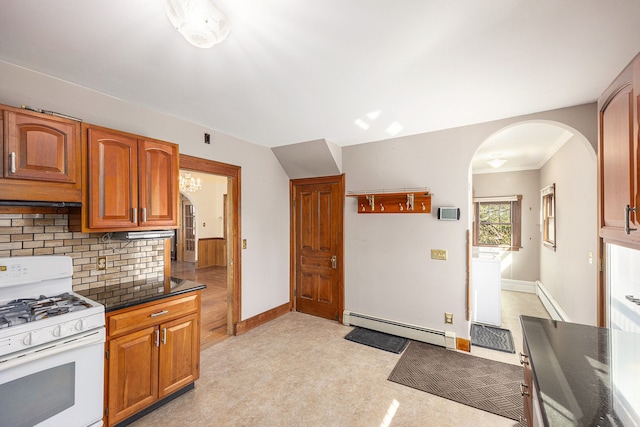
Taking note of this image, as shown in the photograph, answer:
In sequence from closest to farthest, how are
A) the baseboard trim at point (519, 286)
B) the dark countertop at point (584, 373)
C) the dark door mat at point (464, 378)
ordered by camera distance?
the dark countertop at point (584, 373), the dark door mat at point (464, 378), the baseboard trim at point (519, 286)

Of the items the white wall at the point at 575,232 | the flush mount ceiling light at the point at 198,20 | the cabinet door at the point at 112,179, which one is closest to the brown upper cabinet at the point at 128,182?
the cabinet door at the point at 112,179

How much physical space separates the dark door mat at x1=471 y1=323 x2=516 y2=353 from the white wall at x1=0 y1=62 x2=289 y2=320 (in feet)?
8.81

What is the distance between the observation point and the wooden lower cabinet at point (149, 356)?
71.1 inches

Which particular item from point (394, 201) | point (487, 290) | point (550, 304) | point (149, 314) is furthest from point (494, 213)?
point (149, 314)

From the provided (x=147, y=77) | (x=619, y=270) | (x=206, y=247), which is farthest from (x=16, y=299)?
(x=206, y=247)

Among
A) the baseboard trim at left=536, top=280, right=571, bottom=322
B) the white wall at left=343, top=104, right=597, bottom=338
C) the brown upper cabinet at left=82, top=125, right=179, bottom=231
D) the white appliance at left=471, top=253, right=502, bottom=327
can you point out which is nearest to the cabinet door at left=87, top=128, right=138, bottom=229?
the brown upper cabinet at left=82, top=125, right=179, bottom=231

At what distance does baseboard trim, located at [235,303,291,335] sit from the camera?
3.49 metres

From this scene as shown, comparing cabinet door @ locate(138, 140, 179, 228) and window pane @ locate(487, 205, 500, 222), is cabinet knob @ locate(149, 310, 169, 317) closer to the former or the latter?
cabinet door @ locate(138, 140, 179, 228)

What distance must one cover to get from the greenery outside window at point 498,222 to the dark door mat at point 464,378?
379 cm

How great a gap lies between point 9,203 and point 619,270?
4.32m

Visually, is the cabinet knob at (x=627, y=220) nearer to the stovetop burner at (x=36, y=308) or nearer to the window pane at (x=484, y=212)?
the stovetop burner at (x=36, y=308)

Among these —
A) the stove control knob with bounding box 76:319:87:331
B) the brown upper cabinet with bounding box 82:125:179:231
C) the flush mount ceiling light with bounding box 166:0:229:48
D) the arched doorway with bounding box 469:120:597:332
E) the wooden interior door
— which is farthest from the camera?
the wooden interior door

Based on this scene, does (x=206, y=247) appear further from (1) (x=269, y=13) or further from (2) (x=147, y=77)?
(1) (x=269, y=13)

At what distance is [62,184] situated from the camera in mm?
1819
